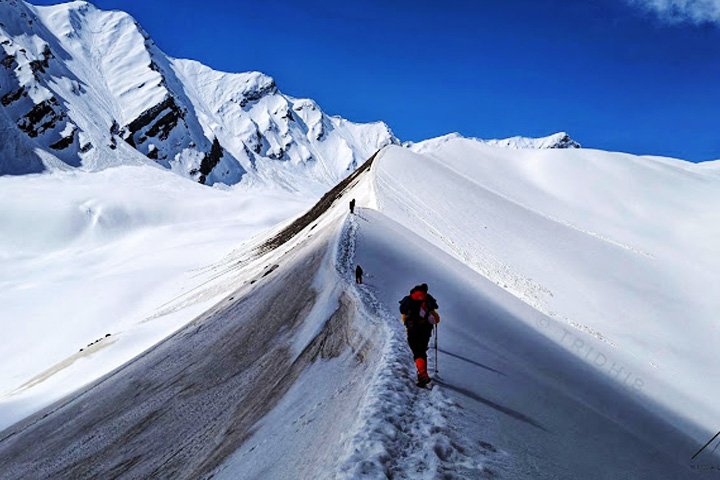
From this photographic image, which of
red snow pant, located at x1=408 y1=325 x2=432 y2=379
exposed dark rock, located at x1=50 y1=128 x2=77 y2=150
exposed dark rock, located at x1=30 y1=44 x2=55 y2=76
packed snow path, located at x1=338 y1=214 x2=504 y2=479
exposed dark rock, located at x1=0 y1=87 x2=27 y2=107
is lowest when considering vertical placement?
exposed dark rock, located at x1=50 y1=128 x2=77 y2=150

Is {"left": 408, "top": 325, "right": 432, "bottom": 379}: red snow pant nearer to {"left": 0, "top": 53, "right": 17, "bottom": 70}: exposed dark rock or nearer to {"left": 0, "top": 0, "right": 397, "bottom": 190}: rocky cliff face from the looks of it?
{"left": 0, "top": 0, "right": 397, "bottom": 190}: rocky cliff face

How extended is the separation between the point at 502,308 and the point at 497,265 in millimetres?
15262

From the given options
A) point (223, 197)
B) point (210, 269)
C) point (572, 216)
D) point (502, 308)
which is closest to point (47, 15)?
point (223, 197)

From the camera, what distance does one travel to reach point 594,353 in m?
17.3

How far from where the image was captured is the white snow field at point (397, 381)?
6148mm

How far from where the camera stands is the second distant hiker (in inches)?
295

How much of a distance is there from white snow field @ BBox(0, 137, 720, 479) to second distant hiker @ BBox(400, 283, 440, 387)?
32 centimetres

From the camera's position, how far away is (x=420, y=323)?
7.72m

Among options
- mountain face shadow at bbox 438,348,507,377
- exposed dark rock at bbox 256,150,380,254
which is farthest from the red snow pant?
exposed dark rock at bbox 256,150,380,254

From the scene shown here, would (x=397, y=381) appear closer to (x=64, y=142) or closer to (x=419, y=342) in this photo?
(x=419, y=342)

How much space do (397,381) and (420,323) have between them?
3.28 ft

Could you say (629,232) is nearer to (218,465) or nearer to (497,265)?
(497,265)

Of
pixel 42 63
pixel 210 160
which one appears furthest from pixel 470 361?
pixel 210 160

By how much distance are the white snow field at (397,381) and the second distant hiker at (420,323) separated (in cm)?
32
